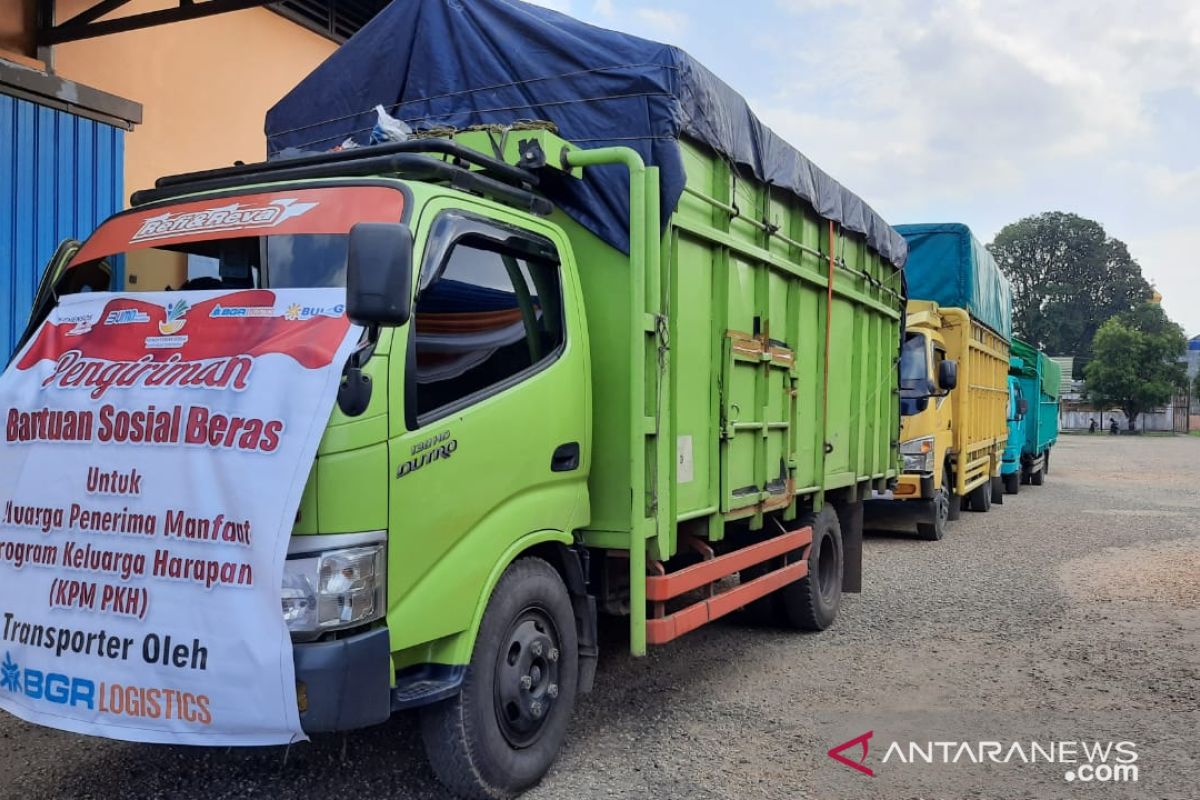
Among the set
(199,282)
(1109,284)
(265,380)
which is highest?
(1109,284)

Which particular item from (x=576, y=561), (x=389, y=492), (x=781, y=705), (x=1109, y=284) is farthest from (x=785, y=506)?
(x=1109, y=284)

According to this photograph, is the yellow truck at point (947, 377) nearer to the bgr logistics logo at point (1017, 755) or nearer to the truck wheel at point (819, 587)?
the truck wheel at point (819, 587)

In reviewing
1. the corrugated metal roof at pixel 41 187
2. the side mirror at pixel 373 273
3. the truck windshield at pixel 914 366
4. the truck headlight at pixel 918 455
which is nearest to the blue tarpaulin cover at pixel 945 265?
the truck windshield at pixel 914 366

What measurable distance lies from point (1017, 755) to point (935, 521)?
7904 millimetres

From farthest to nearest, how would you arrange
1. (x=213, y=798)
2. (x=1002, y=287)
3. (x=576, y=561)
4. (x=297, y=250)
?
(x=1002, y=287) < (x=576, y=561) < (x=213, y=798) < (x=297, y=250)

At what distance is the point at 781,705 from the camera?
17.9 feet

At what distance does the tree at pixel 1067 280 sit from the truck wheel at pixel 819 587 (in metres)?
82.8

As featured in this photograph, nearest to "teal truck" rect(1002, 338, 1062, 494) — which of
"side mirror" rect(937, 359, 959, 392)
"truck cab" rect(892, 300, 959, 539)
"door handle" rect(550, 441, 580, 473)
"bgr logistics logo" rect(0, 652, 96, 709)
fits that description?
"truck cab" rect(892, 300, 959, 539)

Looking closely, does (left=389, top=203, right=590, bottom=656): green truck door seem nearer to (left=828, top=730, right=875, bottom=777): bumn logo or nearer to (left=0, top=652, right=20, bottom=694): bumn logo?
(left=0, top=652, right=20, bottom=694): bumn logo

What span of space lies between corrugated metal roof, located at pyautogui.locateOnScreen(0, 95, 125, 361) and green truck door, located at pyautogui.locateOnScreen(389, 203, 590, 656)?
15.7 ft

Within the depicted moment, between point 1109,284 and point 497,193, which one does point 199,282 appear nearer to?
point 497,193

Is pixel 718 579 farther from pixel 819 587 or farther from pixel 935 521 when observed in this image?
pixel 935 521

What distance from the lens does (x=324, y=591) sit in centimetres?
306

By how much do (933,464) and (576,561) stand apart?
8.84m
